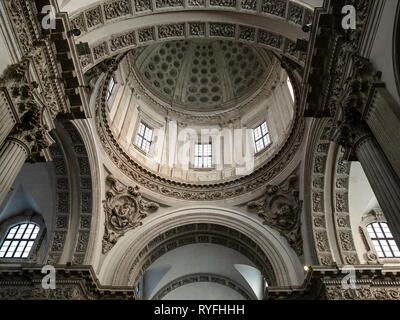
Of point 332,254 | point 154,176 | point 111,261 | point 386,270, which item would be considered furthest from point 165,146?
point 386,270

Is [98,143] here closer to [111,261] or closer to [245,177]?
[111,261]

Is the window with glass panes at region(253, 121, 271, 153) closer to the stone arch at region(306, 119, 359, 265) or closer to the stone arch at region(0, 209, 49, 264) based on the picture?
the stone arch at region(306, 119, 359, 265)

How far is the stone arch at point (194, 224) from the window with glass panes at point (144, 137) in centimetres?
486

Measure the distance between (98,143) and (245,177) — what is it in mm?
7902

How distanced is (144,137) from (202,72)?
7.98 metres

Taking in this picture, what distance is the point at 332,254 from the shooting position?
45.5 ft

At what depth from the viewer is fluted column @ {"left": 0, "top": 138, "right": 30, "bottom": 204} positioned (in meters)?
7.03

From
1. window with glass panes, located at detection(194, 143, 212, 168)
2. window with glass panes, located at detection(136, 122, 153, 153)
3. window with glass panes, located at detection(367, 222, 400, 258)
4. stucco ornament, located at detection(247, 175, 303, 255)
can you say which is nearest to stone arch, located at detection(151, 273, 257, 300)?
stucco ornament, located at detection(247, 175, 303, 255)

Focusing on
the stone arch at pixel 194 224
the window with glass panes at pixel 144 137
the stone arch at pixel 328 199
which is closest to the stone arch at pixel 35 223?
the stone arch at pixel 194 224

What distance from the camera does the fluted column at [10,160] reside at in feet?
23.1

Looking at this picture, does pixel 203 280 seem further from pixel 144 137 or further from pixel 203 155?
pixel 144 137

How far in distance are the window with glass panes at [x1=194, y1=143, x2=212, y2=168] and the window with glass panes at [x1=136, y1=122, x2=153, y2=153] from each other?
121 inches

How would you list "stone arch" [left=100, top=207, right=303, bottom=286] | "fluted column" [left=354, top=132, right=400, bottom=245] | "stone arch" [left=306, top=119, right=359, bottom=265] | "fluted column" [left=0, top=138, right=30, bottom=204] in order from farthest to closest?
1. "stone arch" [left=100, top=207, right=303, bottom=286]
2. "stone arch" [left=306, top=119, right=359, bottom=265]
3. "fluted column" [left=0, top=138, right=30, bottom=204]
4. "fluted column" [left=354, top=132, right=400, bottom=245]
